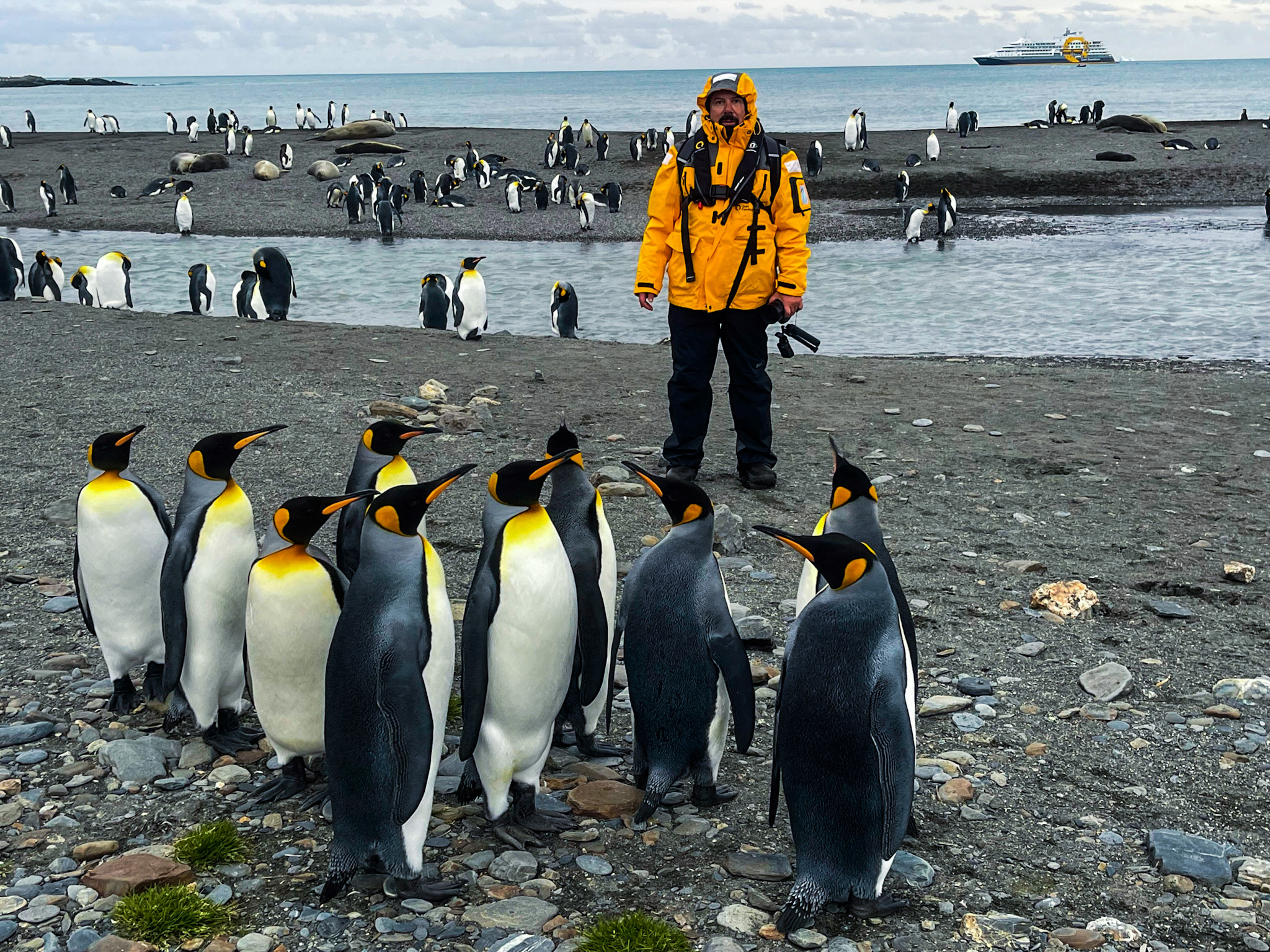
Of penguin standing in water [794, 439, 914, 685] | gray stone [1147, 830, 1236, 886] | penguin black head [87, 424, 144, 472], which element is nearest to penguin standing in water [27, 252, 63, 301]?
penguin black head [87, 424, 144, 472]

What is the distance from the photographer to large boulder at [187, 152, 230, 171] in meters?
32.3

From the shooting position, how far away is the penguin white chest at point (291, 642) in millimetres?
A: 3104

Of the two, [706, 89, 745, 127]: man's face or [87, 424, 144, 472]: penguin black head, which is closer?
[87, 424, 144, 472]: penguin black head

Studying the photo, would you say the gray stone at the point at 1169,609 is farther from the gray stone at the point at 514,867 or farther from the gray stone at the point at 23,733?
the gray stone at the point at 23,733

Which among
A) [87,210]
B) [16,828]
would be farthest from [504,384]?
[87,210]

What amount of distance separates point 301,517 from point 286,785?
759 mm

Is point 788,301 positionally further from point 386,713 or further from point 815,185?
point 815,185

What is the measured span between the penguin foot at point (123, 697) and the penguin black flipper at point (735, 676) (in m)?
1.93

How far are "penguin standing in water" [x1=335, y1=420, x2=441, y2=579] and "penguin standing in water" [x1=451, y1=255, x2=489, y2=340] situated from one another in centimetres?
783

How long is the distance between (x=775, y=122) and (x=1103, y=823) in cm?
6317

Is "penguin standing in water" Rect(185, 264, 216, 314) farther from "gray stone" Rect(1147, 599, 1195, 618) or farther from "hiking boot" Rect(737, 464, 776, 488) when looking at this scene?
"gray stone" Rect(1147, 599, 1195, 618)

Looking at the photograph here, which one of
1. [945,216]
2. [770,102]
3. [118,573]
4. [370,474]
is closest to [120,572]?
[118,573]

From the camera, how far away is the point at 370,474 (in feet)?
12.6

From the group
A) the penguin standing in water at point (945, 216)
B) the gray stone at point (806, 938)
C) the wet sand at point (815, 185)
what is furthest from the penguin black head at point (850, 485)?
the penguin standing in water at point (945, 216)
